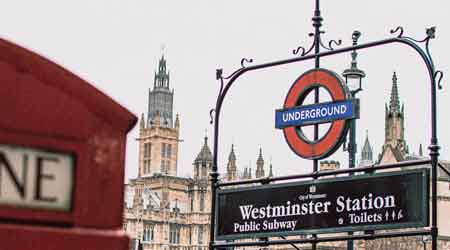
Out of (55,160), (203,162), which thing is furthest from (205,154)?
(55,160)

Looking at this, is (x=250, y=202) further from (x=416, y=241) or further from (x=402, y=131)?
(x=402, y=131)

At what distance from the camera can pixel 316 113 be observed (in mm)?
9070

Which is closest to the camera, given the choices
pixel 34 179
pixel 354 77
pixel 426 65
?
pixel 34 179

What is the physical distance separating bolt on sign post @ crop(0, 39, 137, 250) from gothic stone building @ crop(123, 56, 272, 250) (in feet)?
335

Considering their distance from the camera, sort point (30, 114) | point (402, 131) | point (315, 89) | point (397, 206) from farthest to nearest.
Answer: point (402, 131) → point (315, 89) → point (397, 206) → point (30, 114)

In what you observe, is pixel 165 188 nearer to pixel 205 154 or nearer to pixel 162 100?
pixel 205 154

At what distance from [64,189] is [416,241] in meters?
65.7

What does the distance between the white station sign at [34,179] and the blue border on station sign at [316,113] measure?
6.92 metres

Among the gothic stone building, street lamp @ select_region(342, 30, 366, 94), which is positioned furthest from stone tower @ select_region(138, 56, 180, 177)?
street lamp @ select_region(342, 30, 366, 94)

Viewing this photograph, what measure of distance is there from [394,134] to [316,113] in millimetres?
68661

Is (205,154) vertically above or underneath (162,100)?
underneath

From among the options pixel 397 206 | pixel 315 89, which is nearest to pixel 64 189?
pixel 397 206

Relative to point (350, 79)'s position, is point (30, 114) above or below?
below

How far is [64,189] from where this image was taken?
2078mm
